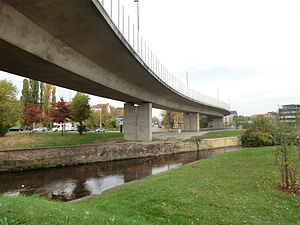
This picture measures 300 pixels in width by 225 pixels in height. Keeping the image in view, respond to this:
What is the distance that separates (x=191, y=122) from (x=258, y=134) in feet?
99.3

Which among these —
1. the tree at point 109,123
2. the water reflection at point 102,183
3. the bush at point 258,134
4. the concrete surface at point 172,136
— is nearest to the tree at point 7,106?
the water reflection at point 102,183

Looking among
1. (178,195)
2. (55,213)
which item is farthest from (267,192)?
(55,213)

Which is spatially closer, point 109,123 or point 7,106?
point 7,106

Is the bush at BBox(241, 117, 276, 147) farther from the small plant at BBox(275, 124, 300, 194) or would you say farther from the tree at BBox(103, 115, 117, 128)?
the tree at BBox(103, 115, 117, 128)

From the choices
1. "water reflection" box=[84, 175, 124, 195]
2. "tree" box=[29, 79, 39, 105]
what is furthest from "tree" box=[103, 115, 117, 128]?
"water reflection" box=[84, 175, 124, 195]

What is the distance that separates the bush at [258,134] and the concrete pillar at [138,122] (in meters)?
13.3

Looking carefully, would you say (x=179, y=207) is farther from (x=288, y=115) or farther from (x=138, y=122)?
(x=138, y=122)

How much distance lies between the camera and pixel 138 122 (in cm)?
2934

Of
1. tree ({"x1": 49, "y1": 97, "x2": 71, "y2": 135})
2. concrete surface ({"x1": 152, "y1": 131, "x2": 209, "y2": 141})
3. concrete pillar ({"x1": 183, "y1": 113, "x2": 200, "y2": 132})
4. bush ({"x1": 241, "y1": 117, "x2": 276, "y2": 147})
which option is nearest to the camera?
bush ({"x1": 241, "y1": 117, "x2": 276, "y2": 147})

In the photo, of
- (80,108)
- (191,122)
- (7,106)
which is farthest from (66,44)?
(191,122)

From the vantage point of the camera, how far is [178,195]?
714 centimetres

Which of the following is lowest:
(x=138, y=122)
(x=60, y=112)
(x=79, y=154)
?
(x=79, y=154)

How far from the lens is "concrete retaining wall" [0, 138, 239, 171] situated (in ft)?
52.1

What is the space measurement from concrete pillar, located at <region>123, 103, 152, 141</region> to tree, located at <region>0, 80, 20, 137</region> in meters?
14.0
